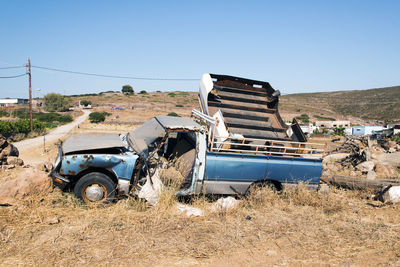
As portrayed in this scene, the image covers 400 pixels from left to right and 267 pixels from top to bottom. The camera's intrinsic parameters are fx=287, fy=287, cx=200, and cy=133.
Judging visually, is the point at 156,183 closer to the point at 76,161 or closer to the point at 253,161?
the point at 76,161

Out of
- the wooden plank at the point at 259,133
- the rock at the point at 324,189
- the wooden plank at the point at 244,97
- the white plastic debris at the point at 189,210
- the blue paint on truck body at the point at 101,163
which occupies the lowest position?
the white plastic debris at the point at 189,210

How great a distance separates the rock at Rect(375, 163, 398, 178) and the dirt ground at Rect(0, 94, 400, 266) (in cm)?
422

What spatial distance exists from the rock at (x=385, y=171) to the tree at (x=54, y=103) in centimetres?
6641

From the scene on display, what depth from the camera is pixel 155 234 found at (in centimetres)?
426

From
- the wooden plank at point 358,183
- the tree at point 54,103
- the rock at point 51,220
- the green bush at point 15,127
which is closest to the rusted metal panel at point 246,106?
the wooden plank at point 358,183

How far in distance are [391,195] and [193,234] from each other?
15.5 feet

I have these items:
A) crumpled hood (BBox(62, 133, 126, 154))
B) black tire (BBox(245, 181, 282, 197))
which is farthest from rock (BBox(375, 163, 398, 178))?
crumpled hood (BBox(62, 133, 126, 154))

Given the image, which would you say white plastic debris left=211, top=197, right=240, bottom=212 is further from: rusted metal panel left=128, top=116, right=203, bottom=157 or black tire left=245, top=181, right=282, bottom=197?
rusted metal panel left=128, top=116, right=203, bottom=157

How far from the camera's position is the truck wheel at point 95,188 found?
5.05 m

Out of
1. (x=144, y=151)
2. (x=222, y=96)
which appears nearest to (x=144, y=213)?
(x=144, y=151)

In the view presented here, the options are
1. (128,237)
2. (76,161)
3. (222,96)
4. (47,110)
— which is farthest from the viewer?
(47,110)

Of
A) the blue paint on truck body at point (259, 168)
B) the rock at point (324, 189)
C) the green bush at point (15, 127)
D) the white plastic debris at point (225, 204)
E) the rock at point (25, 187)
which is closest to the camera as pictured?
the rock at point (25, 187)

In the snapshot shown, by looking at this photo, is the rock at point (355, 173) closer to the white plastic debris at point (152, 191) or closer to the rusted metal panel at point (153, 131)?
the rusted metal panel at point (153, 131)

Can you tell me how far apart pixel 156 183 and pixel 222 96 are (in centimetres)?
373
